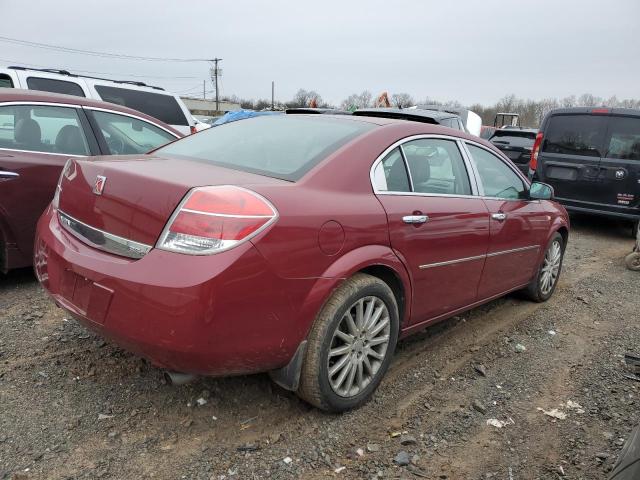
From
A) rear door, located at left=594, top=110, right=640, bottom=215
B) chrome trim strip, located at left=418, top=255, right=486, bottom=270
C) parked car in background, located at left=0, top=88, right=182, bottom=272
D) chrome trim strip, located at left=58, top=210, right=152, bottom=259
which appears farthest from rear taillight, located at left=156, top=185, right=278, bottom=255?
rear door, located at left=594, top=110, right=640, bottom=215

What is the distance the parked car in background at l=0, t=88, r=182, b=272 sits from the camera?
12.9 feet

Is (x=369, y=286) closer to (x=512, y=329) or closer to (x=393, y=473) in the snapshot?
(x=393, y=473)

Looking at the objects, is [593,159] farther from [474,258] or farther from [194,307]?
[194,307]

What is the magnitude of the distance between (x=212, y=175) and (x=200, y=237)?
442 mm

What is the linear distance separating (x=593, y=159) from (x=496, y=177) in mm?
4977

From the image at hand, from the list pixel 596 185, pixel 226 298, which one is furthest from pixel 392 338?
pixel 596 185

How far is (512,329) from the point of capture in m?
4.18

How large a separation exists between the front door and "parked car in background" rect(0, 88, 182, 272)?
3.18 m

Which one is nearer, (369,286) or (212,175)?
(212,175)

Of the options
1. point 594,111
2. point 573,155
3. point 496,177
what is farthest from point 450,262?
point 594,111

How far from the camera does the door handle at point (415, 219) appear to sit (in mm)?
2871

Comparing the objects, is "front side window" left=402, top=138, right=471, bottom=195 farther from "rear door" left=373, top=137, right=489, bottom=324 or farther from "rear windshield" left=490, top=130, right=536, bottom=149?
"rear windshield" left=490, top=130, right=536, bottom=149

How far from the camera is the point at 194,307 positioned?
2.07m

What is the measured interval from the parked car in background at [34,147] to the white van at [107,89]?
9.15ft
